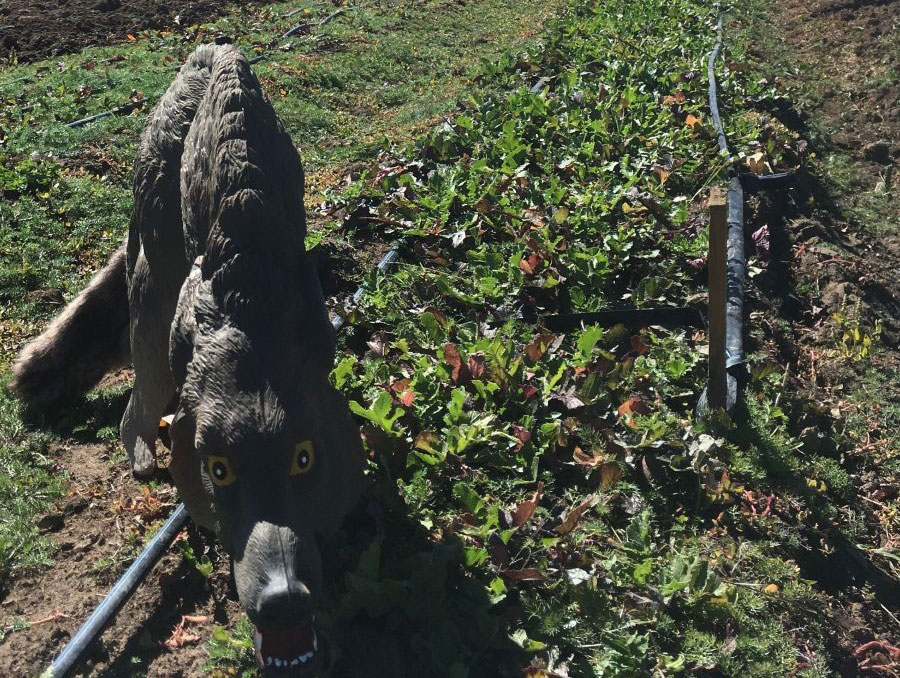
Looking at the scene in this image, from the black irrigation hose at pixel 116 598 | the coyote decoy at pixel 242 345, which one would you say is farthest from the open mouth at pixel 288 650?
the black irrigation hose at pixel 116 598

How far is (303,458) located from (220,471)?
0.34 metres

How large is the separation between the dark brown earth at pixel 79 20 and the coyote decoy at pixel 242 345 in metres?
10.2

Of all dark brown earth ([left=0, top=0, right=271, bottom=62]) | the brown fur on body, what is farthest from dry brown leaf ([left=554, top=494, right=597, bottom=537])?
dark brown earth ([left=0, top=0, right=271, bottom=62])

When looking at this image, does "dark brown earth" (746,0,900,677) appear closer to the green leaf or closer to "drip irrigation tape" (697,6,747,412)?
"drip irrigation tape" (697,6,747,412)

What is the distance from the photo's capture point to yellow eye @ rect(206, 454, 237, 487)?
3.16 meters

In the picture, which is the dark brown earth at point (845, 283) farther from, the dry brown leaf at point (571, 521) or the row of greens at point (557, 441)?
the dry brown leaf at point (571, 521)

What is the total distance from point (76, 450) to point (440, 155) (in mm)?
4905

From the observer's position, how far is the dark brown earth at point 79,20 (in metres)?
13.0

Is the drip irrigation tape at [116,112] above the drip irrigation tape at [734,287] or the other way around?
above

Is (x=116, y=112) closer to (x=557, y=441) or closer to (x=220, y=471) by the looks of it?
(x=557, y=441)

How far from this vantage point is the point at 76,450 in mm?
5207

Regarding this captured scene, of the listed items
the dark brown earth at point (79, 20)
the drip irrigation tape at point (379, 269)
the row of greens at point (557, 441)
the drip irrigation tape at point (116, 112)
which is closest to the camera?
the row of greens at point (557, 441)

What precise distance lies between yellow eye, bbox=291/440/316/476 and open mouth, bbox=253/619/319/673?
0.60m

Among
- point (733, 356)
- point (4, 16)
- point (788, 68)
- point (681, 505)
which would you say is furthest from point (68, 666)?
point (4, 16)
